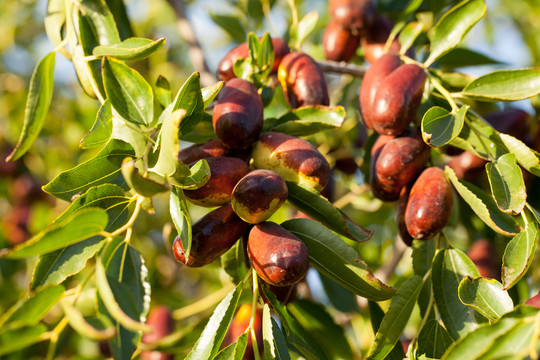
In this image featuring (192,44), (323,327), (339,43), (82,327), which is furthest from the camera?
(192,44)

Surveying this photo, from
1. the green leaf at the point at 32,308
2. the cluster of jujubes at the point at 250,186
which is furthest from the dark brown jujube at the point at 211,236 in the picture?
the green leaf at the point at 32,308

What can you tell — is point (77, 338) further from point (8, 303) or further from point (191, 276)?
point (191, 276)

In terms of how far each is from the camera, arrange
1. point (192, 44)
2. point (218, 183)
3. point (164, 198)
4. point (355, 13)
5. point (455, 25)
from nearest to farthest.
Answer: point (218, 183) < point (455, 25) < point (355, 13) < point (192, 44) < point (164, 198)

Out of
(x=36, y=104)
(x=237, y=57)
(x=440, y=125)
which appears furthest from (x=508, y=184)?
(x=36, y=104)

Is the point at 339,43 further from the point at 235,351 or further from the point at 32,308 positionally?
the point at 32,308

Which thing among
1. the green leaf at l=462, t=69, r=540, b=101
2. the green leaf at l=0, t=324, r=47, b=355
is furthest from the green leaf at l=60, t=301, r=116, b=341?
the green leaf at l=462, t=69, r=540, b=101

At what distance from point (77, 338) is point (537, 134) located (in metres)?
1.80

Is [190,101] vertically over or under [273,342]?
over

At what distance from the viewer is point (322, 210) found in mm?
1074

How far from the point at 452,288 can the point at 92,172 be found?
2.56ft

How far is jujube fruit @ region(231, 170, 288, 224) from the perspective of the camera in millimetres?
983

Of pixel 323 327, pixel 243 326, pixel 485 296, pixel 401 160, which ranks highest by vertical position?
pixel 401 160

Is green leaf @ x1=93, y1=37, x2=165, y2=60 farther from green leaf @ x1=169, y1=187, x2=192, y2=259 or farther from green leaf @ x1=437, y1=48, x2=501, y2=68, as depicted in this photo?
green leaf @ x1=437, y1=48, x2=501, y2=68

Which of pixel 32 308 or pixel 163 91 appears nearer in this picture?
pixel 32 308
